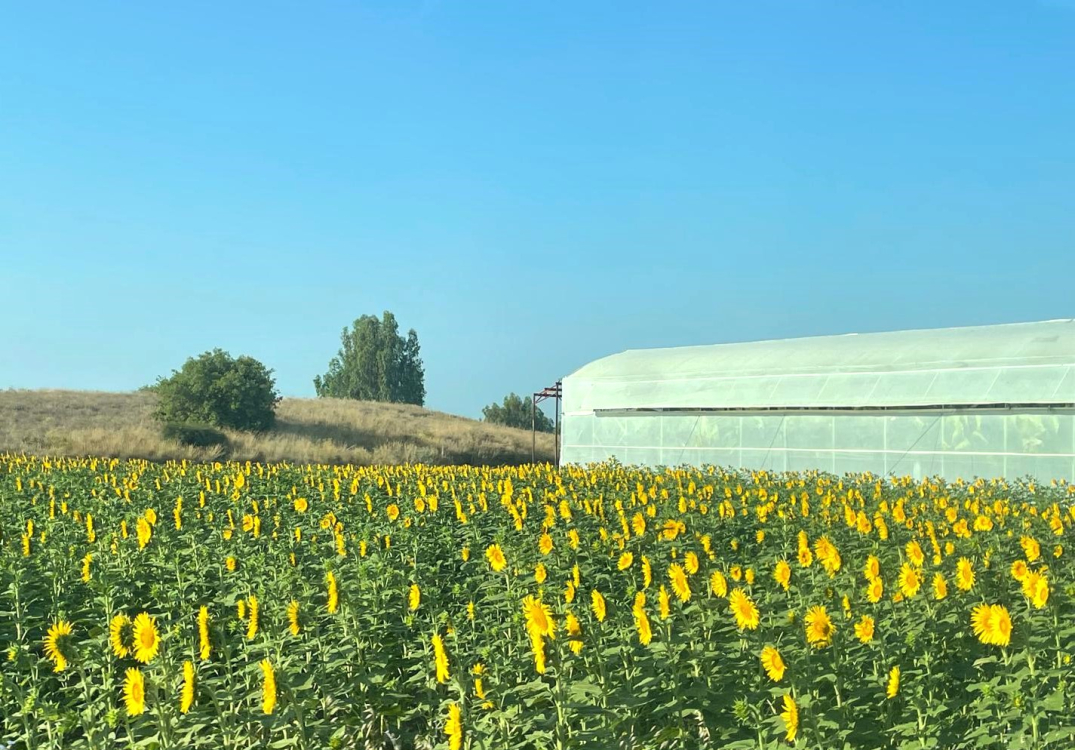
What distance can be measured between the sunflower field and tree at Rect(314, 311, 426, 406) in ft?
224

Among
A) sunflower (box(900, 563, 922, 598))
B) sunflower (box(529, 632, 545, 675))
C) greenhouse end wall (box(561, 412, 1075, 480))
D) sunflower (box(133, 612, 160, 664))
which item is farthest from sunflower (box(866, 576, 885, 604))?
greenhouse end wall (box(561, 412, 1075, 480))

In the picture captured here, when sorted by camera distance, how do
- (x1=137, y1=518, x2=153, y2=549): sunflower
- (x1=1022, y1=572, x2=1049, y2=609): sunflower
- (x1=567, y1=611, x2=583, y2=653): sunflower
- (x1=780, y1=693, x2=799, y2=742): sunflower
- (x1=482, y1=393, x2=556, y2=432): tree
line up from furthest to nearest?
(x1=482, y1=393, x2=556, y2=432): tree, (x1=137, y1=518, x2=153, y2=549): sunflower, (x1=1022, y1=572, x2=1049, y2=609): sunflower, (x1=567, y1=611, x2=583, y2=653): sunflower, (x1=780, y1=693, x2=799, y2=742): sunflower

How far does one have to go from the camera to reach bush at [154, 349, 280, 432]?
45.0 metres

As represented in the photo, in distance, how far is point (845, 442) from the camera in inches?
985

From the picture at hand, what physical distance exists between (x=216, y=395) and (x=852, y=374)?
1113 inches

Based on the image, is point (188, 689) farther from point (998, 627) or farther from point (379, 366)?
point (379, 366)

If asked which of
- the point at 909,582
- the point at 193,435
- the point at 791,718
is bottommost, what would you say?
the point at 791,718

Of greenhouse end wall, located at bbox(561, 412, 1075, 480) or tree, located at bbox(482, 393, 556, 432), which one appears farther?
tree, located at bbox(482, 393, 556, 432)

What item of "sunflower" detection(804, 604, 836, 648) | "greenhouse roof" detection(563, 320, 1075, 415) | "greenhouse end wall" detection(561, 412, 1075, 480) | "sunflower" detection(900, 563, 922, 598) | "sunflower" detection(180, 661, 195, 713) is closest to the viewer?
"sunflower" detection(180, 661, 195, 713)

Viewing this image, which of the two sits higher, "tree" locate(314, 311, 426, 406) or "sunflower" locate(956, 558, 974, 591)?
"tree" locate(314, 311, 426, 406)

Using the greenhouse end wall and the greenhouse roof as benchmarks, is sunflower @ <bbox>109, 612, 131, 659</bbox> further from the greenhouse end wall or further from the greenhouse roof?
the greenhouse roof

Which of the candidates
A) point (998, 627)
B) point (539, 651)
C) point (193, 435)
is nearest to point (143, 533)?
point (539, 651)

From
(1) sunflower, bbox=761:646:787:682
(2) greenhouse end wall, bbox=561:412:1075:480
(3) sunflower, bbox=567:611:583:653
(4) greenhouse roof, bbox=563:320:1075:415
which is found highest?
(4) greenhouse roof, bbox=563:320:1075:415

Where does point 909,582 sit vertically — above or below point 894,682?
above
